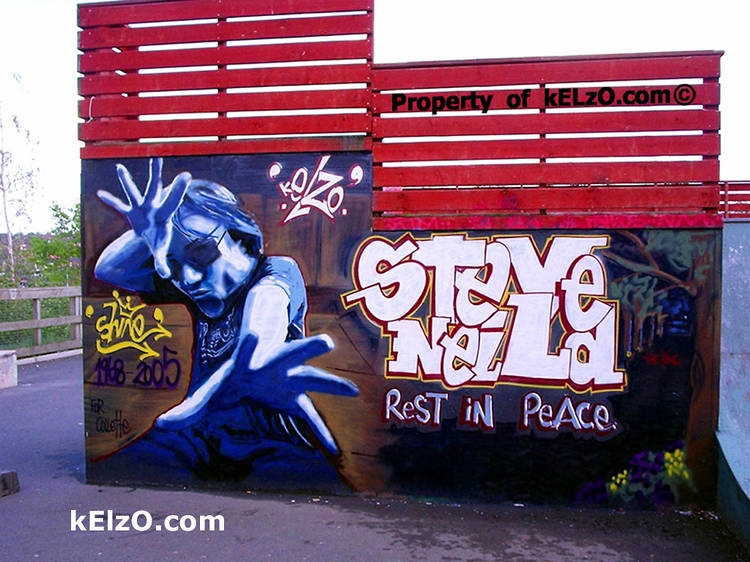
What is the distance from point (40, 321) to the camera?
15.1 m

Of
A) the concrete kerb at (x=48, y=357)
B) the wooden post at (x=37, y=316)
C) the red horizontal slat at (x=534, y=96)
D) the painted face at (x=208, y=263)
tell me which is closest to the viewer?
the red horizontal slat at (x=534, y=96)

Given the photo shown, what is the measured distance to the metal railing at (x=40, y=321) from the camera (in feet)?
46.6

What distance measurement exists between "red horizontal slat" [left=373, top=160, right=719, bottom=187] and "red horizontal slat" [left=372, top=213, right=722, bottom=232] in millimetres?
309

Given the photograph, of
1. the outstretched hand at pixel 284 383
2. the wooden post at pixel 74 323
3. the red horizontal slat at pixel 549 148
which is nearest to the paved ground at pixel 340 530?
the outstretched hand at pixel 284 383

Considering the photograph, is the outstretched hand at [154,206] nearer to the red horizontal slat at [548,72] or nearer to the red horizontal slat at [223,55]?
the red horizontal slat at [223,55]

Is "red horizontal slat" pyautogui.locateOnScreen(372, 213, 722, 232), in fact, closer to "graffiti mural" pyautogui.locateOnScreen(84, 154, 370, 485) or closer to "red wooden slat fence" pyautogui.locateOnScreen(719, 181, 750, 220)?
"graffiti mural" pyautogui.locateOnScreen(84, 154, 370, 485)

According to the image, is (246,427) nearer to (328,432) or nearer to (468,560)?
(328,432)

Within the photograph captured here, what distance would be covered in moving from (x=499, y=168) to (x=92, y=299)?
4.07 m

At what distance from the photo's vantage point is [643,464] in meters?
5.90

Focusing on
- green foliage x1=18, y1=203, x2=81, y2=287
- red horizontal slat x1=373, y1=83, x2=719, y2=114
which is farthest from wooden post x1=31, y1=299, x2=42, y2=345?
red horizontal slat x1=373, y1=83, x2=719, y2=114

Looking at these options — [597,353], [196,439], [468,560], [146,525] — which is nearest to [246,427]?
[196,439]

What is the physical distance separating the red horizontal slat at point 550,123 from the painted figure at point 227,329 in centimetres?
→ 162

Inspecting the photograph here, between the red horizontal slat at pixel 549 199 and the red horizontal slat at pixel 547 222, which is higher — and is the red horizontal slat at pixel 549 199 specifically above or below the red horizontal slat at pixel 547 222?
above

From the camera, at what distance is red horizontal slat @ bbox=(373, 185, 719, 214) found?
19.2ft
